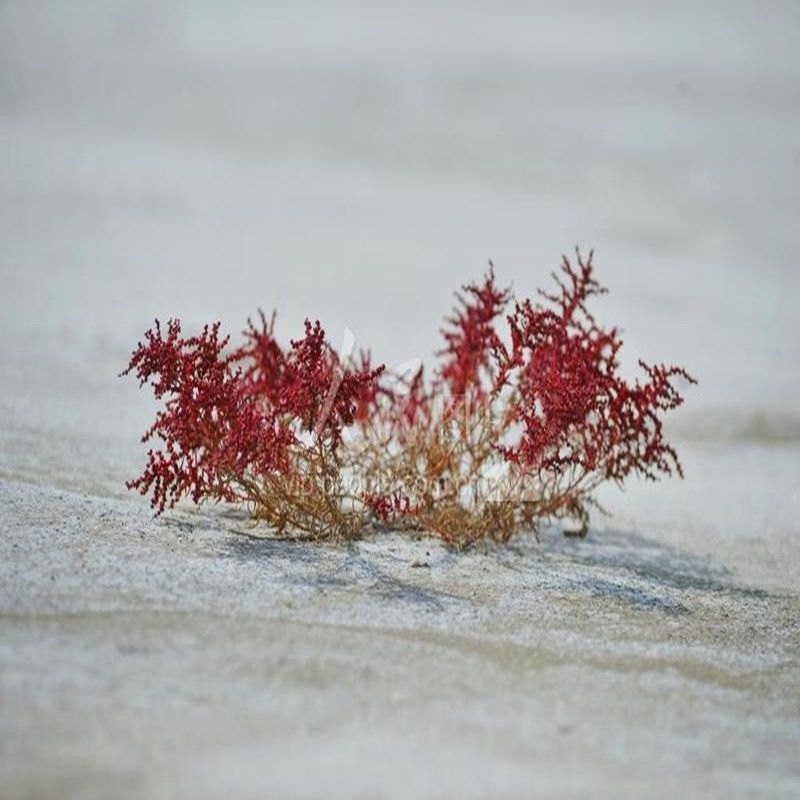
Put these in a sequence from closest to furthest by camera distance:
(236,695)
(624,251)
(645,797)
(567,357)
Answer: (645,797)
(236,695)
(567,357)
(624,251)

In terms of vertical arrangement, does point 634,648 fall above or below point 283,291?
below

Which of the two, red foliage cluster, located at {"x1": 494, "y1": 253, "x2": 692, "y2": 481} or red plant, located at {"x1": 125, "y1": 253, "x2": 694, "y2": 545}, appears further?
red foliage cluster, located at {"x1": 494, "y1": 253, "x2": 692, "y2": 481}

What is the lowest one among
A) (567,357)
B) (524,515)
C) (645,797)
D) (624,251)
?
(645,797)

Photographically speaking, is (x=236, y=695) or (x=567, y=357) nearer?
(x=236, y=695)

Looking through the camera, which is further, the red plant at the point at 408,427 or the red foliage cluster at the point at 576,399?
the red foliage cluster at the point at 576,399

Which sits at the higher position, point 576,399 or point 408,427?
point 576,399

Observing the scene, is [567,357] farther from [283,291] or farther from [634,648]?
[283,291]

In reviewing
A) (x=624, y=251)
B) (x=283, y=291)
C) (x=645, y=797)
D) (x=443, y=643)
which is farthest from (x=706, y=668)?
(x=624, y=251)

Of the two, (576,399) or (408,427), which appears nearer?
(576,399)
